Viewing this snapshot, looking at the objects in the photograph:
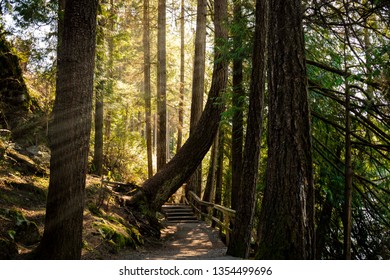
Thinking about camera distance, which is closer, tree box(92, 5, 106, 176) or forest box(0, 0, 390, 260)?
forest box(0, 0, 390, 260)

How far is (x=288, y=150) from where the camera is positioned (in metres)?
4.71

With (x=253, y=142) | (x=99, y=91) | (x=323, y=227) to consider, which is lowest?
(x=323, y=227)

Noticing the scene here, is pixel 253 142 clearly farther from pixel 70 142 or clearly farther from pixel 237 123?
pixel 70 142

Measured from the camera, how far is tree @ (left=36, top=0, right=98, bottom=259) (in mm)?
5383

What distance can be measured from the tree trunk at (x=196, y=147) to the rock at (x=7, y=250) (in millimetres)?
6150

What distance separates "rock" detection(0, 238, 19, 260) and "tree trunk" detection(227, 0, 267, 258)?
4.22 metres

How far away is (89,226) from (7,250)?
2786 mm

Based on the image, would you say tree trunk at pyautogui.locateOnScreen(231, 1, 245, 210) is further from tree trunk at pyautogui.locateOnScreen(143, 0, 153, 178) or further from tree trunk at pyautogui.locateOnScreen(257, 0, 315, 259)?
tree trunk at pyautogui.locateOnScreen(143, 0, 153, 178)

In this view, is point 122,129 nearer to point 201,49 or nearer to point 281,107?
point 201,49

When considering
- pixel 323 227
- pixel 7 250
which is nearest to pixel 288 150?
pixel 323 227

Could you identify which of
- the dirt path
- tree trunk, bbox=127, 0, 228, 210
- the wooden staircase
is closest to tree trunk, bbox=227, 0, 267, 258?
the dirt path
